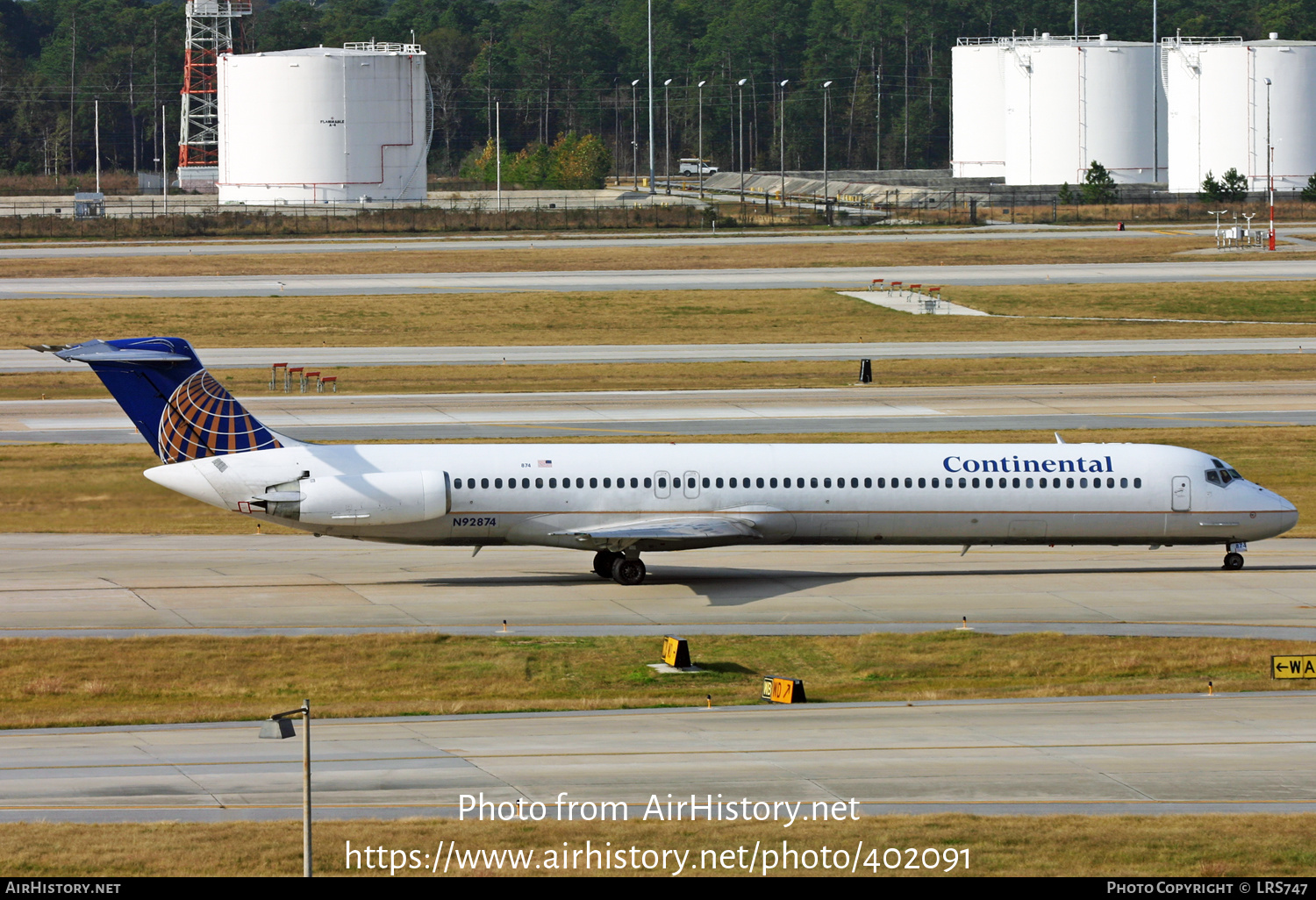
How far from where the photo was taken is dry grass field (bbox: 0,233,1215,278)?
107250 mm

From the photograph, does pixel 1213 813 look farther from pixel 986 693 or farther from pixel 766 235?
pixel 766 235

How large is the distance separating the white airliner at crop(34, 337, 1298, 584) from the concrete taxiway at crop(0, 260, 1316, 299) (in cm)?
5870

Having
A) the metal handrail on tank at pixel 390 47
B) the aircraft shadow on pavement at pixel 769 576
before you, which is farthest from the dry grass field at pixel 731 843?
the metal handrail on tank at pixel 390 47

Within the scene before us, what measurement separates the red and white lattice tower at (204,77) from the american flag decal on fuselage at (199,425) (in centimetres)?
13705

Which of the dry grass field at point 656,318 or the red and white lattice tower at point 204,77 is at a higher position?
the red and white lattice tower at point 204,77

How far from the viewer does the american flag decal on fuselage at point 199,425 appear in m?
37.8

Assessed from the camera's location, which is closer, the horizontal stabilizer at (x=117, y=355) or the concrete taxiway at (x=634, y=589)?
the concrete taxiway at (x=634, y=589)

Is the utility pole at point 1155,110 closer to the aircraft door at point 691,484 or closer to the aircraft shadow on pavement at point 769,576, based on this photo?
the aircraft shadow on pavement at point 769,576

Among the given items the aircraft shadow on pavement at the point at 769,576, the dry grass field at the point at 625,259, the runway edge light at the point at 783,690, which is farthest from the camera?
the dry grass field at the point at 625,259

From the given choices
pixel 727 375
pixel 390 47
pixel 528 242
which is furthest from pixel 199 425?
pixel 390 47

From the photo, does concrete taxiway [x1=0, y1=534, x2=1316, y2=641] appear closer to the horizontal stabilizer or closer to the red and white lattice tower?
the horizontal stabilizer

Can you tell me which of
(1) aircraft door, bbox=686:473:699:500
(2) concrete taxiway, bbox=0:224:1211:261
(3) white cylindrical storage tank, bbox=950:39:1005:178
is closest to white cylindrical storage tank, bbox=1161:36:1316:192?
(3) white cylindrical storage tank, bbox=950:39:1005:178

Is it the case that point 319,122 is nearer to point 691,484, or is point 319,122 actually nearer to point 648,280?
point 648,280

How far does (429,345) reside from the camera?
8288 cm
